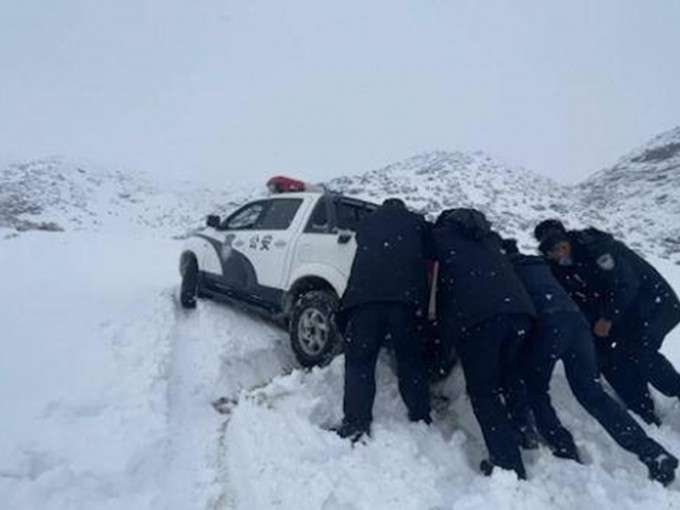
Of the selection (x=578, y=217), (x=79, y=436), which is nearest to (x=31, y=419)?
(x=79, y=436)

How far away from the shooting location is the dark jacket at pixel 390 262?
14.7ft

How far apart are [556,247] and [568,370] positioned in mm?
1090

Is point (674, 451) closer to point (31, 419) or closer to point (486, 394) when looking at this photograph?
point (486, 394)

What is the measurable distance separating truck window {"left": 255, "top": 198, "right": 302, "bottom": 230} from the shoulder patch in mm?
2987

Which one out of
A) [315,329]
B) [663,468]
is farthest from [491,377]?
[315,329]

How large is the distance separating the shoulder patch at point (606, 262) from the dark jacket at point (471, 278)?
3.09ft

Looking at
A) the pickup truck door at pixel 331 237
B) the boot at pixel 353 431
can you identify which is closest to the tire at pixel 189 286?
the pickup truck door at pixel 331 237

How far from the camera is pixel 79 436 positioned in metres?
4.20

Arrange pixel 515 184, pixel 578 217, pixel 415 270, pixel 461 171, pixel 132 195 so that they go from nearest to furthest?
pixel 415 270 < pixel 578 217 < pixel 515 184 < pixel 461 171 < pixel 132 195

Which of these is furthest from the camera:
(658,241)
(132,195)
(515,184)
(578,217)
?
(132,195)

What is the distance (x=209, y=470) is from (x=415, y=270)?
6.63 feet

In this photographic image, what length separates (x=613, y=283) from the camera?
4.83 metres

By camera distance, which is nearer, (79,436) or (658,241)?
Result: (79,436)

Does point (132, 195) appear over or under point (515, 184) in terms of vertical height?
under
